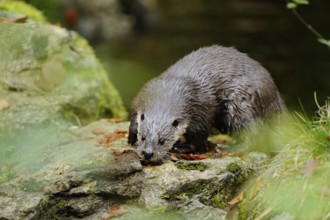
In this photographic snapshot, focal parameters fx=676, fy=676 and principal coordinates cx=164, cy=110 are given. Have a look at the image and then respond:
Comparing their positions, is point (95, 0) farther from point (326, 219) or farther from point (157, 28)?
point (326, 219)

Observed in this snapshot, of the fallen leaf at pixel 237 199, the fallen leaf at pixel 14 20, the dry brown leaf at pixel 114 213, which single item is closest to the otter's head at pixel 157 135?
the dry brown leaf at pixel 114 213

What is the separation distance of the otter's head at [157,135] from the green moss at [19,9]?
10.9 feet

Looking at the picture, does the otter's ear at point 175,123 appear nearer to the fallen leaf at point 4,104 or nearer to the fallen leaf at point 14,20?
the fallen leaf at point 4,104

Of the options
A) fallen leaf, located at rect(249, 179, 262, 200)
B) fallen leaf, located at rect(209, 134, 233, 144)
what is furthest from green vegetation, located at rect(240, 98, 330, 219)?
fallen leaf, located at rect(209, 134, 233, 144)

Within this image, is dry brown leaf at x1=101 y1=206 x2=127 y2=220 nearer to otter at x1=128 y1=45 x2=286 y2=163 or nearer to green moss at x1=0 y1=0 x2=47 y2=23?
otter at x1=128 y1=45 x2=286 y2=163

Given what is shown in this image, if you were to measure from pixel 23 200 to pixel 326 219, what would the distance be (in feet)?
7.54

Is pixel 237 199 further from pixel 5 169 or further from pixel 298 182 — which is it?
pixel 5 169

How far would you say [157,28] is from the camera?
18.4 metres

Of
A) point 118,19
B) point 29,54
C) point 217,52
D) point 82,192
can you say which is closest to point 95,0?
point 118,19

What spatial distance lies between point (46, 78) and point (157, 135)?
90.7 inches

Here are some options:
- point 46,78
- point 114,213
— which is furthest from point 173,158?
point 46,78

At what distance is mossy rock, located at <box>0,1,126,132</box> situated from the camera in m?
7.08

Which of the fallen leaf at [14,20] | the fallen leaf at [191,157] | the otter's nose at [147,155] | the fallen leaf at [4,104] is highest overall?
the fallen leaf at [14,20]

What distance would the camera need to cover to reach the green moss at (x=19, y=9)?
8539 mm
